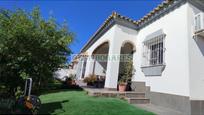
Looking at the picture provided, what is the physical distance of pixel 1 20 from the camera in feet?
26.4

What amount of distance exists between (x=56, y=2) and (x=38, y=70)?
5580 millimetres

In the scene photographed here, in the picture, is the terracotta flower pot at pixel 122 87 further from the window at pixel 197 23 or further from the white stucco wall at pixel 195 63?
the window at pixel 197 23

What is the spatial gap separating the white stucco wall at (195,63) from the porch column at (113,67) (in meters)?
4.95

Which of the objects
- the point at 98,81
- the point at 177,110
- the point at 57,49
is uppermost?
the point at 57,49

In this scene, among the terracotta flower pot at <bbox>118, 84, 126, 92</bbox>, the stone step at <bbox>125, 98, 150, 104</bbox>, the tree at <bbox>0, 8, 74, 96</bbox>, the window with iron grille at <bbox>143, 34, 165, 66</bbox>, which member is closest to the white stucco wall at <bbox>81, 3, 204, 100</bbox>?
the window with iron grille at <bbox>143, 34, 165, 66</bbox>

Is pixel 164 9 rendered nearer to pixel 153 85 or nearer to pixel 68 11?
pixel 153 85

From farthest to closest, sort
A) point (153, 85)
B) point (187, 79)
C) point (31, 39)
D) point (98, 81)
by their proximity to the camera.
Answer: point (98, 81), point (153, 85), point (31, 39), point (187, 79)

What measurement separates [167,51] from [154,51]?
1628mm

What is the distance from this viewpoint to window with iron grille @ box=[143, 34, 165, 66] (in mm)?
9633

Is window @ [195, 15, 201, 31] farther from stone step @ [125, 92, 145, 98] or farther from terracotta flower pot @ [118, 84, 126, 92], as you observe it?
terracotta flower pot @ [118, 84, 126, 92]

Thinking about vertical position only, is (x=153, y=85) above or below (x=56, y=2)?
below

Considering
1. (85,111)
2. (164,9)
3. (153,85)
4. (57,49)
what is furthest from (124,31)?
(85,111)

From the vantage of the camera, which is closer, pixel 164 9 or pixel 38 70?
pixel 38 70

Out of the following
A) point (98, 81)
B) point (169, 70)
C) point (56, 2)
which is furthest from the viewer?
point (98, 81)
